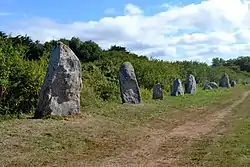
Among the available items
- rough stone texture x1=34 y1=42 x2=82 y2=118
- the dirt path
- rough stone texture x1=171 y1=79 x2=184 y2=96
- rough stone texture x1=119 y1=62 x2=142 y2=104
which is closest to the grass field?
the dirt path

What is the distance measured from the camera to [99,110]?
19.4 meters

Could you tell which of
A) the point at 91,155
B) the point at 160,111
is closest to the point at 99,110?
the point at 160,111

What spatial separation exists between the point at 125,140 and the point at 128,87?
10.2 metres

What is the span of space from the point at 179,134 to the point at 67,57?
17.4 feet

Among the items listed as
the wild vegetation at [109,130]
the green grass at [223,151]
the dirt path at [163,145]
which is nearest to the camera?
the green grass at [223,151]

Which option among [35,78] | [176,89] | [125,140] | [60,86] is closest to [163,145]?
[125,140]

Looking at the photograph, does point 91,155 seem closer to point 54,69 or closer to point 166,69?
point 54,69

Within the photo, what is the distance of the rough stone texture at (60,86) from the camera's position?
636 inches

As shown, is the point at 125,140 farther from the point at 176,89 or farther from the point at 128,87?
the point at 176,89

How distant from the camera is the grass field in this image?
10727mm

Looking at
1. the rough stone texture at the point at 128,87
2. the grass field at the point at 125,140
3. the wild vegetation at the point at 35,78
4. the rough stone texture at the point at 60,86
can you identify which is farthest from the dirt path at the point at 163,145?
the wild vegetation at the point at 35,78

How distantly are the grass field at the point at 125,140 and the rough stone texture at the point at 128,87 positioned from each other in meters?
3.85

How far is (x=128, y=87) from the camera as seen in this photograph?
2359 centimetres

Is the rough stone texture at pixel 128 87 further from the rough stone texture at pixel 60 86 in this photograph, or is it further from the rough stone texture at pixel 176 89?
the rough stone texture at pixel 176 89
